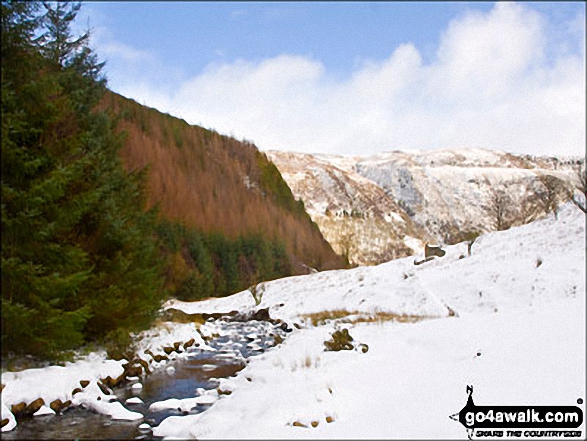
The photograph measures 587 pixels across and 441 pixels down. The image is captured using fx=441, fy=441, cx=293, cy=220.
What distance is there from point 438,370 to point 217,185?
55023 mm

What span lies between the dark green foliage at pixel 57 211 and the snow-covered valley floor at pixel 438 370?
1.38m

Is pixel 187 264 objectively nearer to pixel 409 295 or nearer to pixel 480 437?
pixel 409 295

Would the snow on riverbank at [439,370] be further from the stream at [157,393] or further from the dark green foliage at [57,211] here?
the dark green foliage at [57,211]

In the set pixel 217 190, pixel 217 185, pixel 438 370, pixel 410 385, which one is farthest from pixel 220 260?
pixel 410 385

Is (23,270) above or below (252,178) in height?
below

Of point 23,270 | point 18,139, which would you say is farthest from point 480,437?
point 18,139

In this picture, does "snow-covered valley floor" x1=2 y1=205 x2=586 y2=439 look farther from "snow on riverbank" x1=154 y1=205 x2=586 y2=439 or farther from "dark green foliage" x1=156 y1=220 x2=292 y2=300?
"dark green foliage" x1=156 y1=220 x2=292 y2=300

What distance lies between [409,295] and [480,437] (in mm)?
13782

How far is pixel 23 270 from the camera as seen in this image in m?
8.05

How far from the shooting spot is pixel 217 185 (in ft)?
196

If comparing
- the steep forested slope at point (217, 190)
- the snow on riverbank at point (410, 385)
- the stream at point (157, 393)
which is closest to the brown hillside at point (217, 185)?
the steep forested slope at point (217, 190)

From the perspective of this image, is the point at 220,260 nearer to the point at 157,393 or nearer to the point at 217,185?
the point at 217,185

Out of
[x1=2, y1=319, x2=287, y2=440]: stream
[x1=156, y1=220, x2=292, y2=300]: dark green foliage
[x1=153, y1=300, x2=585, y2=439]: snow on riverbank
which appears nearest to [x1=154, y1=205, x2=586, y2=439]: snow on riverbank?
[x1=153, y1=300, x2=585, y2=439]: snow on riverbank

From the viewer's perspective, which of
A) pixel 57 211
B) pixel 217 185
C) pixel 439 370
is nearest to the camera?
pixel 439 370
